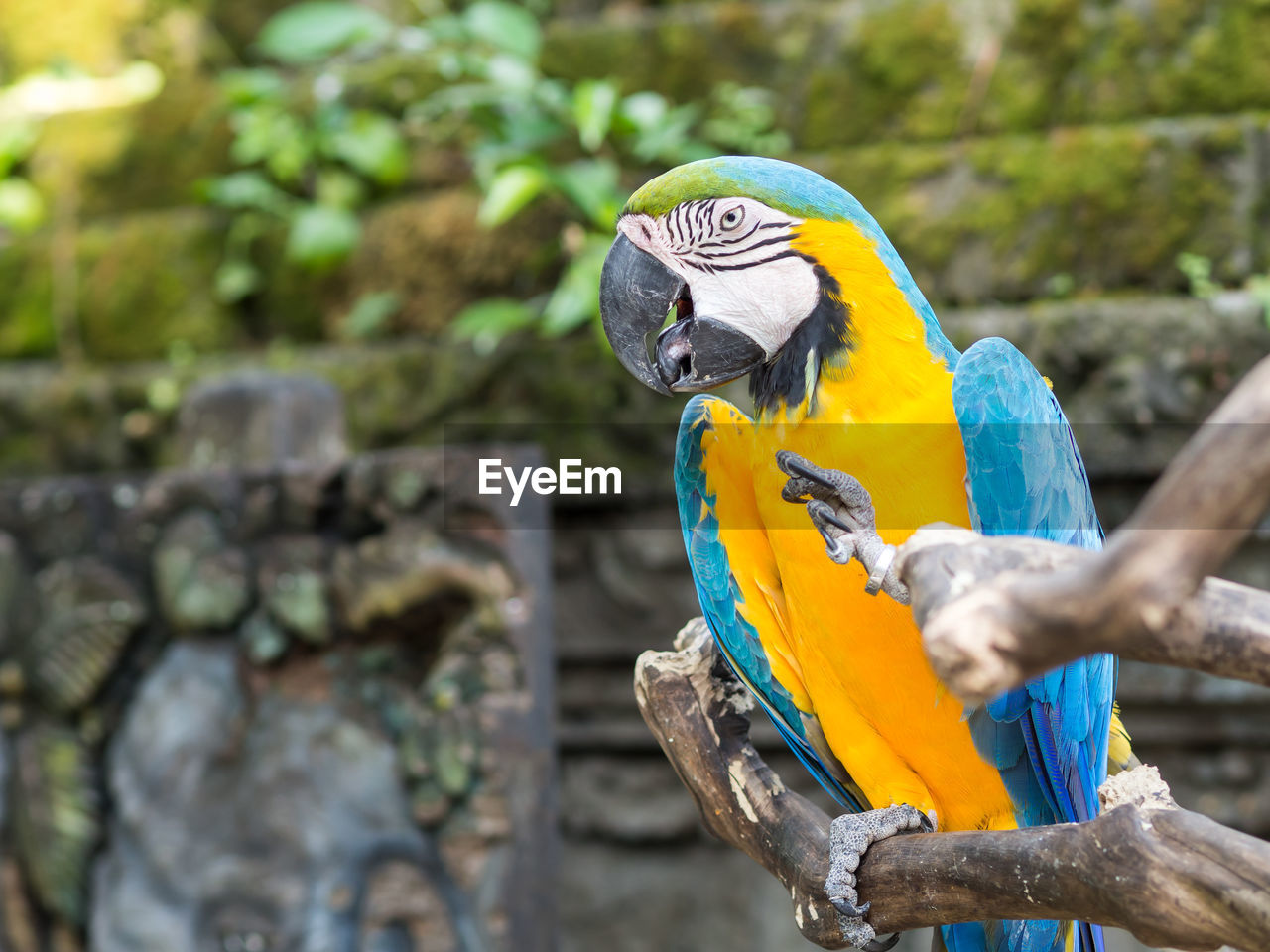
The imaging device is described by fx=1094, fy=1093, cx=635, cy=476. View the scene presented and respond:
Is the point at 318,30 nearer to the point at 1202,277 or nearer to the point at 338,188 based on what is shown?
the point at 338,188

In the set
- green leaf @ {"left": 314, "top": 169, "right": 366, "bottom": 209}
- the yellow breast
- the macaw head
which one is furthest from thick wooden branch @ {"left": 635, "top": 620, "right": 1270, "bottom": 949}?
green leaf @ {"left": 314, "top": 169, "right": 366, "bottom": 209}

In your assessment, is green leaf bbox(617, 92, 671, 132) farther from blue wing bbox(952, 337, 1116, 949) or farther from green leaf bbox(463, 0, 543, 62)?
blue wing bbox(952, 337, 1116, 949)

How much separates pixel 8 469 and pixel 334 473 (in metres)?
1.47

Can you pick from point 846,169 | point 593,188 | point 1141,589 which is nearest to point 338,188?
point 593,188

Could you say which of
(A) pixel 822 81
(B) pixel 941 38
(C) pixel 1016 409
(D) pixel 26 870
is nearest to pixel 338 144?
(A) pixel 822 81

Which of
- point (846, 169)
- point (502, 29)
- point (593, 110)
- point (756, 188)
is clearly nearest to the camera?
point (756, 188)

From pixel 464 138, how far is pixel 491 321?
0.63 metres

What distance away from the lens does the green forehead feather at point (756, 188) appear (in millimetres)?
1018

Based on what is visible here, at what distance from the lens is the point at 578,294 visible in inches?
99.0

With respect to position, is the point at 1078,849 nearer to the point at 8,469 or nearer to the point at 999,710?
the point at 999,710

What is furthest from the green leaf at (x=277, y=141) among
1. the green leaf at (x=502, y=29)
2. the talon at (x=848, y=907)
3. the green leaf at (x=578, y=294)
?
the talon at (x=848, y=907)

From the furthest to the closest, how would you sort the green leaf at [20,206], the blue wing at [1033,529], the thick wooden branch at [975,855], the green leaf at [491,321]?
the green leaf at [20,206], the green leaf at [491,321], the blue wing at [1033,529], the thick wooden branch at [975,855]

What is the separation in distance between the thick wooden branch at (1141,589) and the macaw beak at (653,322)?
1.47 ft

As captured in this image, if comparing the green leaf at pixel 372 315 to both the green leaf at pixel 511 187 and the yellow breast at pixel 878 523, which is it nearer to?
the green leaf at pixel 511 187
